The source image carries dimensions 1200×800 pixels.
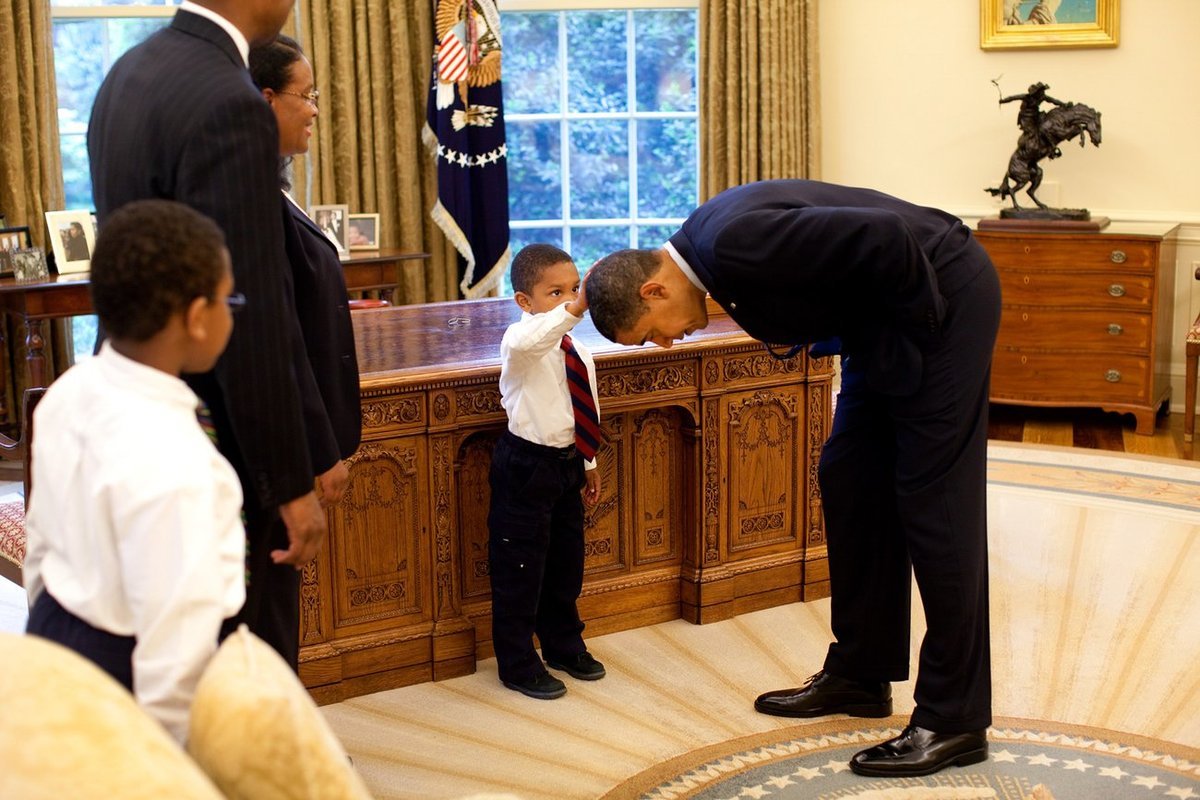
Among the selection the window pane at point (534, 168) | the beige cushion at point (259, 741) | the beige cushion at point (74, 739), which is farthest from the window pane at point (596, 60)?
the beige cushion at point (74, 739)

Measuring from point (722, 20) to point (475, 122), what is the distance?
58.3 inches

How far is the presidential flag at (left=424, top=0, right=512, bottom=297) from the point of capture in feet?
23.2

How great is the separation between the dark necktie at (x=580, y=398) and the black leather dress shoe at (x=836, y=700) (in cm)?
86

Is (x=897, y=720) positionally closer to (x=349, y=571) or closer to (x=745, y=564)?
(x=745, y=564)

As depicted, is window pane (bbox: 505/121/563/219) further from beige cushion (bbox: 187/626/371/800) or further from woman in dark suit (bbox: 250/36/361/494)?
beige cushion (bbox: 187/626/371/800)

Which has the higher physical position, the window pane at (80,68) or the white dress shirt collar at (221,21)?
the window pane at (80,68)

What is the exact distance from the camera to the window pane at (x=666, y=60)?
25.4 feet

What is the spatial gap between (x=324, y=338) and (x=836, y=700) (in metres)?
1.73

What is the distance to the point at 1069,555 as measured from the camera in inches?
193

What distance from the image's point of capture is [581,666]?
3.87 metres

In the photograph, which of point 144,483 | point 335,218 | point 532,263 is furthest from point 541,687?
point 335,218

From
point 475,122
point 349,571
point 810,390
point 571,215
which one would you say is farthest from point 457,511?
point 571,215

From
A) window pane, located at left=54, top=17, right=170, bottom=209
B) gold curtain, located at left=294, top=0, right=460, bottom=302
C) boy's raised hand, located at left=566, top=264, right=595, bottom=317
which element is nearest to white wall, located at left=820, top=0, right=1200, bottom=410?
gold curtain, located at left=294, top=0, right=460, bottom=302

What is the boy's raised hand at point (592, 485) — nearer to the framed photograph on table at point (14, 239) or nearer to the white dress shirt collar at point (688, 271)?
the white dress shirt collar at point (688, 271)
